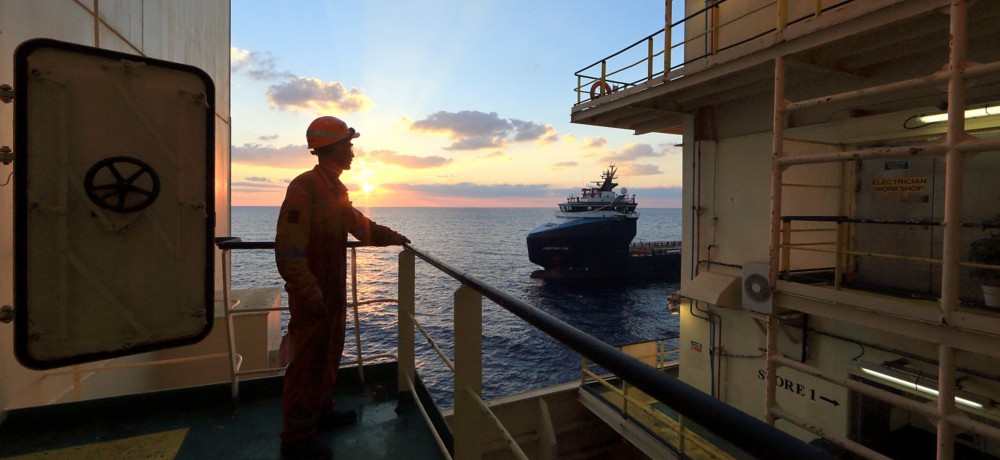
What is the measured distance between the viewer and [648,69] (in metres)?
8.39

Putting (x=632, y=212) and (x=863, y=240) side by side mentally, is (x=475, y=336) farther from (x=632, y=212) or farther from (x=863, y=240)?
(x=632, y=212)

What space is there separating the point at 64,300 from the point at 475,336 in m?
2.09

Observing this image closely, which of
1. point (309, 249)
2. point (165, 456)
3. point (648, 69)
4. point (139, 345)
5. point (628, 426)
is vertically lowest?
point (628, 426)

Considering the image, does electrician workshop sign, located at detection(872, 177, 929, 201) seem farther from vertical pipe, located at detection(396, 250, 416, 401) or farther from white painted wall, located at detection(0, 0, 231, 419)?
white painted wall, located at detection(0, 0, 231, 419)

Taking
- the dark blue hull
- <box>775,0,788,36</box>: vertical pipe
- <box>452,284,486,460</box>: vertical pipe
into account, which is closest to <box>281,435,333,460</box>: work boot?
<box>452,284,486,460</box>: vertical pipe

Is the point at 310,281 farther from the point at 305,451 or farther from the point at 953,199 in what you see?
the point at 953,199

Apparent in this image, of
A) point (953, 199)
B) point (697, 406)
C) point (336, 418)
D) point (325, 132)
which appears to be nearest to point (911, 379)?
point (953, 199)

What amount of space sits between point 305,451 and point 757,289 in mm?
5799

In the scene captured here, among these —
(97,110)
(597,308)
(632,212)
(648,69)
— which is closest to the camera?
(97,110)

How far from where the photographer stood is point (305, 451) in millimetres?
2604

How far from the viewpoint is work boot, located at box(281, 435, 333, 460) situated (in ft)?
8.53

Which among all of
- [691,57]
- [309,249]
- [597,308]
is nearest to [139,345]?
[309,249]

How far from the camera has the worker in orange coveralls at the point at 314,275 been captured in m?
2.46

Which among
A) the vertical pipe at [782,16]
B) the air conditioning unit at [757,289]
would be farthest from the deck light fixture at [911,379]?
the vertical pipe at [782,16]
